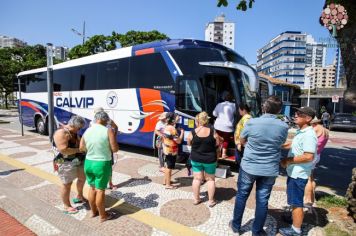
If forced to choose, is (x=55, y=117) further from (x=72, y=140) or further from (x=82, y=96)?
(x=72, y=140)

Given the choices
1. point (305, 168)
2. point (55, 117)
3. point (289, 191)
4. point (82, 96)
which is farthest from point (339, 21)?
point (55, 117)

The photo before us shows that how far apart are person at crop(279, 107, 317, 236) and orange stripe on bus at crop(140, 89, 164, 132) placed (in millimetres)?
4776

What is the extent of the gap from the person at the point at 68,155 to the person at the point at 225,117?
370 centimetres

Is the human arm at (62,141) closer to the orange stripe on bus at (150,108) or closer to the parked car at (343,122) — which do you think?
the orange stripe on bus at (150,108)

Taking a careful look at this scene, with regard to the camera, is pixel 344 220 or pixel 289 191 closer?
pixel 289 191

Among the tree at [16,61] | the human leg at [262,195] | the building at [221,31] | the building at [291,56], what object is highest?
the building at [221,31]

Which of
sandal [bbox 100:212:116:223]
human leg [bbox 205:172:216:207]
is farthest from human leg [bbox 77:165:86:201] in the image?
human leg [bbox 205:172:216:207]

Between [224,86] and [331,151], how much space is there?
698 centimetres

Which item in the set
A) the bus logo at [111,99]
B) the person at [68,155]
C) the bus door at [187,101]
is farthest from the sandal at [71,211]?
the bus logo at [111,99]

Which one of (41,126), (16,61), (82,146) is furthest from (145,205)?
(16,61)

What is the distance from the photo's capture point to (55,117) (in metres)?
12.4

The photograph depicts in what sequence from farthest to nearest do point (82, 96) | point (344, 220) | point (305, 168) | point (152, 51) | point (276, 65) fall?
point (276, 65)
point (82, 96)
point (152, 51)
point (344, 220)
point (305, 168)

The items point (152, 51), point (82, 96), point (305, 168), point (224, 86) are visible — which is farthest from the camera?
point (82, 96)

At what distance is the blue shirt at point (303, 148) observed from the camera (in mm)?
3359
